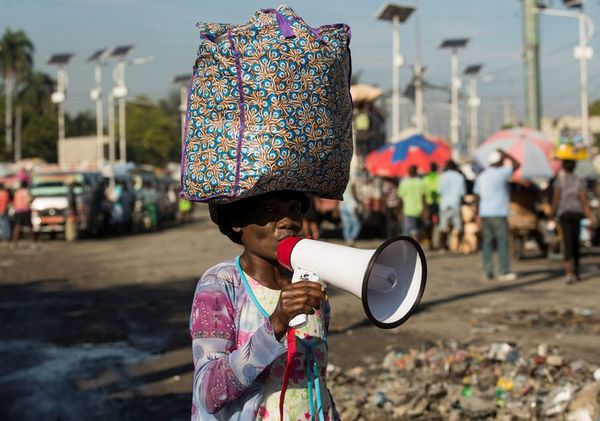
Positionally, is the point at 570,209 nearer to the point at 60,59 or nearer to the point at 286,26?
the point at 286,26

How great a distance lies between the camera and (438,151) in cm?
2438

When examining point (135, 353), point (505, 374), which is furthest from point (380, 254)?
point (135, 353)

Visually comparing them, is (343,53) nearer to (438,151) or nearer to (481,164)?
(481,164)

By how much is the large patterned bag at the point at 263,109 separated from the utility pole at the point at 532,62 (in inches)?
819

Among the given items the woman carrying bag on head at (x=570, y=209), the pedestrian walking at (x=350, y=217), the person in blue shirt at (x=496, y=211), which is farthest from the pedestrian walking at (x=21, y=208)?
the woman carrying bag on head at (x=570, y=209)

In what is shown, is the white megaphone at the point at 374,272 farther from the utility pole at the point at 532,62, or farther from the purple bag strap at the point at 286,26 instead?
the utility pole at the point at 532,62

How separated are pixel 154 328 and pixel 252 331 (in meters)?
8.01

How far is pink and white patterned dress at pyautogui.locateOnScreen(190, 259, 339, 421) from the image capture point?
2709 millimetres

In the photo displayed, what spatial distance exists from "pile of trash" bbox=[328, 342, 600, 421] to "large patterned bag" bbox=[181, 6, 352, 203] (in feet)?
12.9

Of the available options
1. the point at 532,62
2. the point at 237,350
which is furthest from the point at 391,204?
the point at 237,350

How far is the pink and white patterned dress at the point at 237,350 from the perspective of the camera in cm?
271

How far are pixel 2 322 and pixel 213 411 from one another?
9349 millimetres

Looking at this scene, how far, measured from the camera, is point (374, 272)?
242cm

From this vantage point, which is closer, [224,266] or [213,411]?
[213,411]
